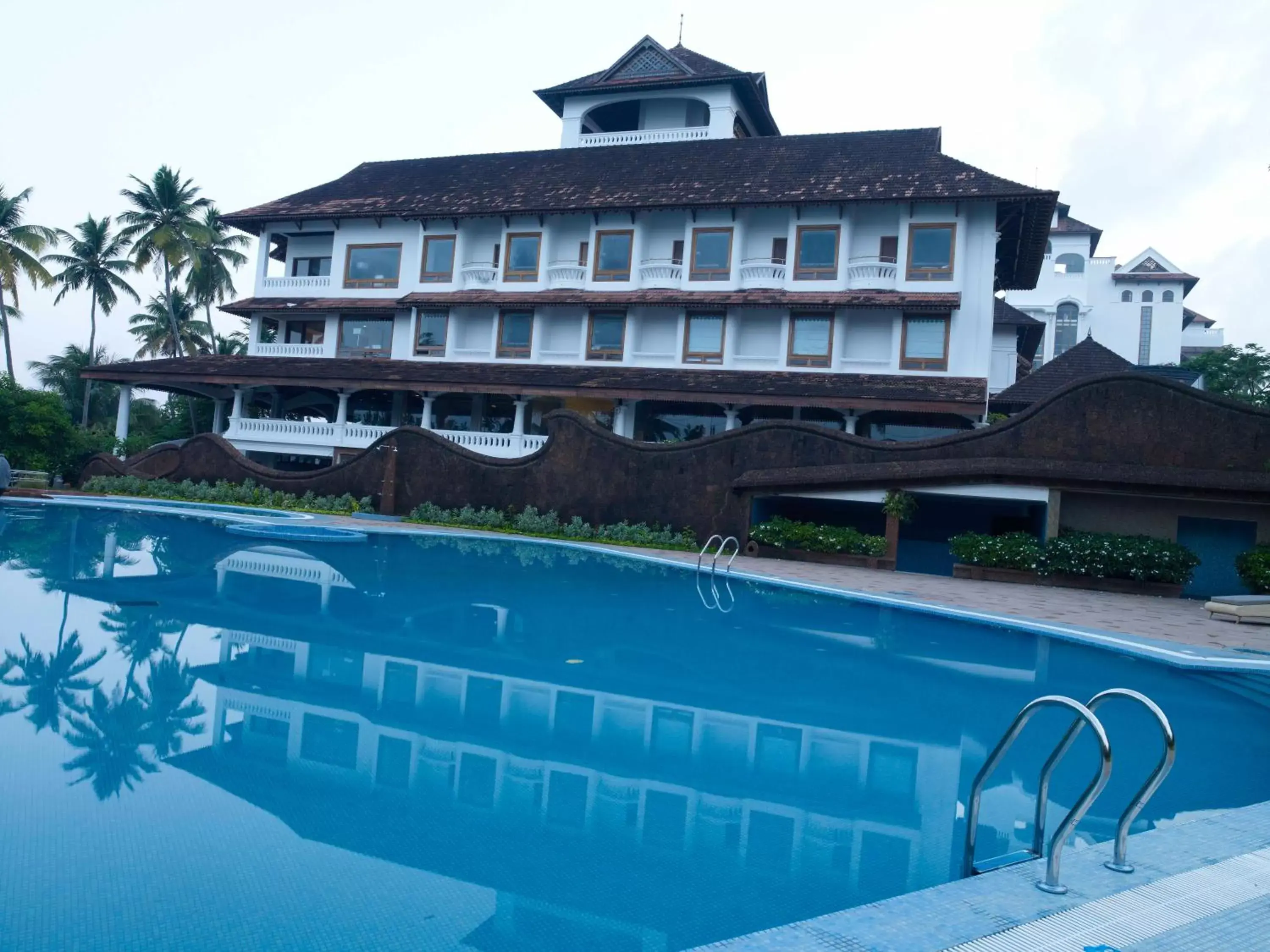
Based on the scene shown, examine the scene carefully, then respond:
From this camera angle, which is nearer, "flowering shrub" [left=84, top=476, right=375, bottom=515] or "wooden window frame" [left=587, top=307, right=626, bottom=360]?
"flowering shrub" [left=84, top=476, right=375, bottom=515]

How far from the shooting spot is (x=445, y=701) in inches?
327

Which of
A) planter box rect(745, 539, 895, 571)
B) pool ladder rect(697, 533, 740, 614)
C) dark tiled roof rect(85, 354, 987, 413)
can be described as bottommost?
pool ladder rect(697, 533, 740, 614)

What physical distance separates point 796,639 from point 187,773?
27.2ft

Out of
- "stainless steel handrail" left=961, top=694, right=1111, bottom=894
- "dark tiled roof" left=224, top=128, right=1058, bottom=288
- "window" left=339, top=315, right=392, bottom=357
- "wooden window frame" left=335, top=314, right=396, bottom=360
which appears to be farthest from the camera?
"window" left=339, top=315, right=392, bottom=357

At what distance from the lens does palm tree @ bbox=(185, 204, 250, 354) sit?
4778 centimetres

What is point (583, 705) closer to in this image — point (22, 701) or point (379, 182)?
point (22, 701)

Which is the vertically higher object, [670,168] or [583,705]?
[670,168]

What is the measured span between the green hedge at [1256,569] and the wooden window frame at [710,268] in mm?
16324

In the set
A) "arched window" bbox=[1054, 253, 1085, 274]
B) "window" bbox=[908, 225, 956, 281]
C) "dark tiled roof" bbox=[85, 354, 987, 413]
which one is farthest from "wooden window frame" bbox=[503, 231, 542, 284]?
"arched window" bbox=[1054, 253, 1085, 274]

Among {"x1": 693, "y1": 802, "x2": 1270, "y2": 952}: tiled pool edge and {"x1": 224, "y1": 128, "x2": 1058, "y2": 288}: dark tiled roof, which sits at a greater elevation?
{"x1": 224, "y1": 128, "x2": 1058, "y2": 288}: dark tiled roof

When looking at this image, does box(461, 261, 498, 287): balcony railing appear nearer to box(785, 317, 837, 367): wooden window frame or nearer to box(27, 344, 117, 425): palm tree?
box(785, 317, 837, 367): wooden window frame

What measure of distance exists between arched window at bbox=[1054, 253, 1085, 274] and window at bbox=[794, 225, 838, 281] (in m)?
39.5

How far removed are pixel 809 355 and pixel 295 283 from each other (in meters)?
19.6

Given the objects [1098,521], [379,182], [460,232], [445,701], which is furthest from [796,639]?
[379,182]
